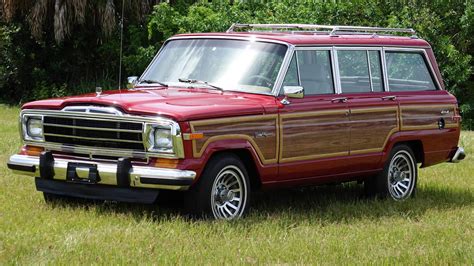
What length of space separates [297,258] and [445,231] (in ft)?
6.34

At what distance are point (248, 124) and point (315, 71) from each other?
4.50 feet

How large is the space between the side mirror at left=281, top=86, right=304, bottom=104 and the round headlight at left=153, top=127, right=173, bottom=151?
4.60 ft

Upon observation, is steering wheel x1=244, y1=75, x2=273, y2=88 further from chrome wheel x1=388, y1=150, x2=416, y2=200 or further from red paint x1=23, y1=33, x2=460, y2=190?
chrome wheel x1=388, y1=150, x2=416, y2=200

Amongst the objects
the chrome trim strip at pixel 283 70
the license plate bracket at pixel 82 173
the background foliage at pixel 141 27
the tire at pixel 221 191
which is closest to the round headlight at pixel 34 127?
the license plate bracket at pixel 82 173

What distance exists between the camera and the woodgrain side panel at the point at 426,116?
11.1 metres

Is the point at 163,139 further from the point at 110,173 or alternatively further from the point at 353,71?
the point at 353,71

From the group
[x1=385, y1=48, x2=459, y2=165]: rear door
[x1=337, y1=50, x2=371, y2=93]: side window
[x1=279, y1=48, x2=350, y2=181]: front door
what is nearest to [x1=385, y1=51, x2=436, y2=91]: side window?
[x1=385, y1=48, x2=459, y2=165]: rear door

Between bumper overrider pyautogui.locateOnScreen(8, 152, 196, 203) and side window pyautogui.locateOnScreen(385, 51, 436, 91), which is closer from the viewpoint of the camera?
bumper overrider pyautogui.locateOnScreen(8, 152, 196, 203)

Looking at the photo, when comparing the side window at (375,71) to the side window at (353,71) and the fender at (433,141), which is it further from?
the fender at (433,141)

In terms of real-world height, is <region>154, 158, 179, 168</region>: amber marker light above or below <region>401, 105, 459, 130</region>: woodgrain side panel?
below

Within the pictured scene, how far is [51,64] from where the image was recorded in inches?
1144

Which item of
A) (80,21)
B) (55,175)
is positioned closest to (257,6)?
(80,21)

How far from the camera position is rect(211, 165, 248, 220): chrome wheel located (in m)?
9.10

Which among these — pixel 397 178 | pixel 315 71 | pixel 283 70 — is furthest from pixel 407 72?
pixel 283 70
